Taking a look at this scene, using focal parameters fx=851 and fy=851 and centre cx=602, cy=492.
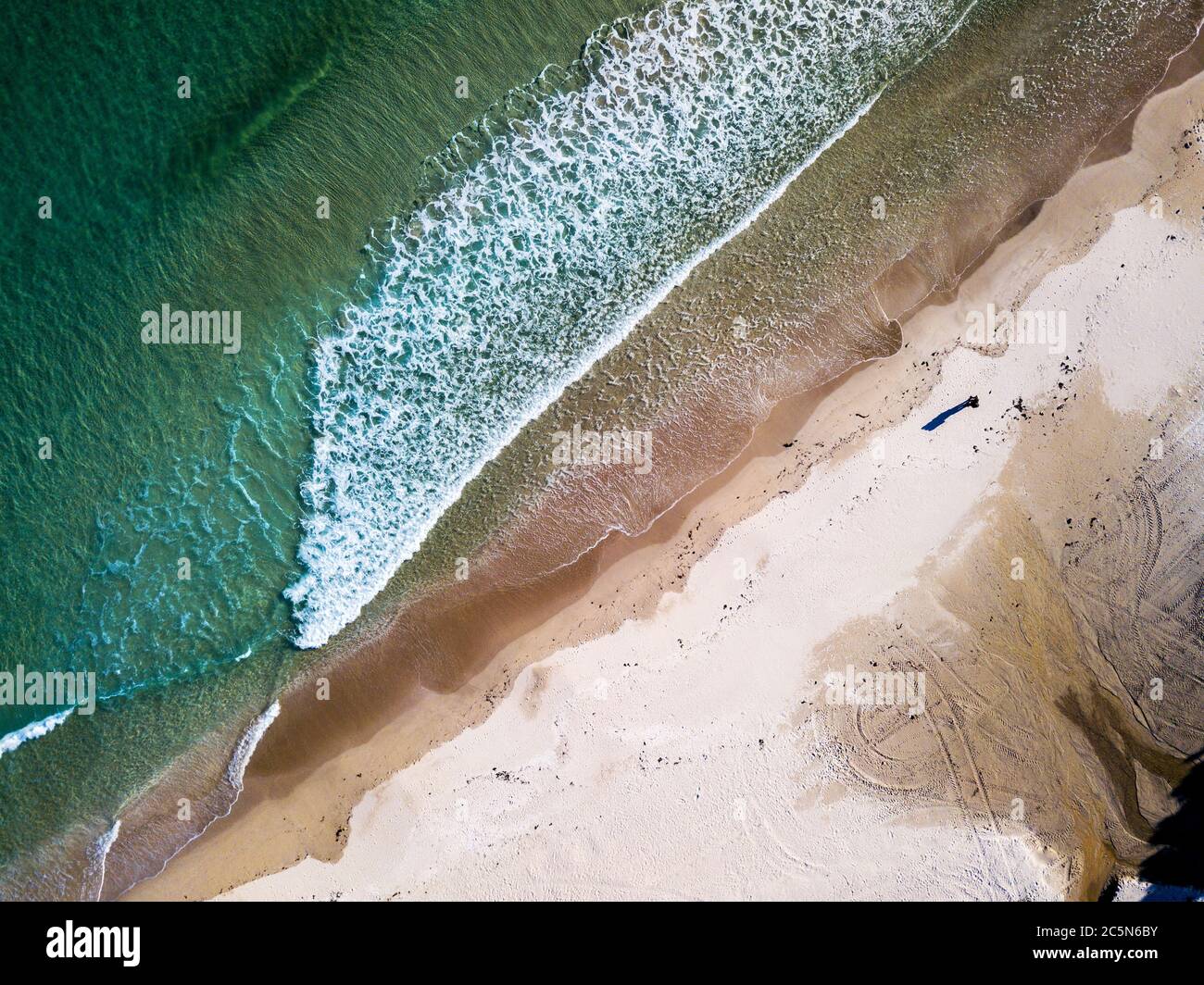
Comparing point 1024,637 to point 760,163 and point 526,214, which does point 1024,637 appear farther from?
point 526,214

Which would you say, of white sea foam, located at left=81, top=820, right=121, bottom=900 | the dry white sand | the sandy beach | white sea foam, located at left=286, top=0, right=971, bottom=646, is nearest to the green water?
white sea foam, located at left=286, top=0, right=971, bottom=646

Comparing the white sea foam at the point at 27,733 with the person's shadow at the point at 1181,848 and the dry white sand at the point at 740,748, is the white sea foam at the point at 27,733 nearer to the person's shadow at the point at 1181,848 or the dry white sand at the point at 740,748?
the dry white sand at the point at 740,748

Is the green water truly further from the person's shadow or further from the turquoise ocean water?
the person's shadow

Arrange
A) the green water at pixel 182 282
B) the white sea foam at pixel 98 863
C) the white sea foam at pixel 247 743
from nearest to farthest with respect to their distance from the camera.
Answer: the white sea foam at pixel 98 863, the white sea foam at pixel 247 743, the green water at pixel 182 282

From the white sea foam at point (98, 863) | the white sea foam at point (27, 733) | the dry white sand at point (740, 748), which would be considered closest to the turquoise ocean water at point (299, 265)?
the white sea foam at point (27, 733)

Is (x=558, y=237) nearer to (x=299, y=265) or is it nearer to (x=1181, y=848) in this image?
(x=299, y=265)

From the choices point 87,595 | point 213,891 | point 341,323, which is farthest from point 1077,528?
point 87,595
